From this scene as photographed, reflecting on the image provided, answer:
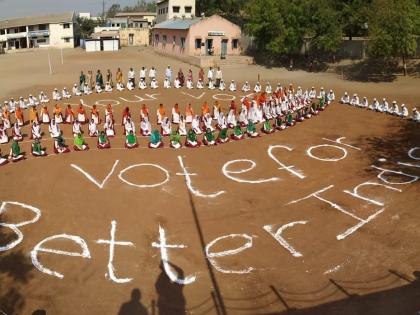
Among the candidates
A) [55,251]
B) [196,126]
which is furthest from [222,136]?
[55,251]

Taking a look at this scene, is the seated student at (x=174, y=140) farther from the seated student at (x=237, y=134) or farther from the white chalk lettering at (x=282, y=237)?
the white chalk lettering at (x=282, y=237)

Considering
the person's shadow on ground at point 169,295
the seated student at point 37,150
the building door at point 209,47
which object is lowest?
the person's shadow on ground at point 169,295

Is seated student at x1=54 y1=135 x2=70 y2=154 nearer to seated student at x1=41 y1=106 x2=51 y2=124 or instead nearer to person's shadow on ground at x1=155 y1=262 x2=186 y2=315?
seated student at x1=41 y1=106 x2=51 y2=124

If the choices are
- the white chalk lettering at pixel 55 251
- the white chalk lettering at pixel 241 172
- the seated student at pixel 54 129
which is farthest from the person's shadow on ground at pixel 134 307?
the seated student at pixel 54 129

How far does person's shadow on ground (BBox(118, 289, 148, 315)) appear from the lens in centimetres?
895

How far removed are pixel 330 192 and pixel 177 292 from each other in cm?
670

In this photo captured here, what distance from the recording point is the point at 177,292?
9539mm

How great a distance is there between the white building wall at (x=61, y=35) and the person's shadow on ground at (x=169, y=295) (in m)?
66.6

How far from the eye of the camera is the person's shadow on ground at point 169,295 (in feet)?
29.6

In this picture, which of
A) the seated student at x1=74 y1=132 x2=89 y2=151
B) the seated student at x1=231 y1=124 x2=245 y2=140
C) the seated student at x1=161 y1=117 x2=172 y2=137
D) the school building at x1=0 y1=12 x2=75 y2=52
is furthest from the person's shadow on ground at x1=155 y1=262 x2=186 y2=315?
the school building at x1=0 y1=12 x2=75 y2=52

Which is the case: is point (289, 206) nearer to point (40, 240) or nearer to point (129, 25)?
point (40, 240)

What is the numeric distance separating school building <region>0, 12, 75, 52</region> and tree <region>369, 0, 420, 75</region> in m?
51.9

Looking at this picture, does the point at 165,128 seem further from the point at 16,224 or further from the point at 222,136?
the point at 16,224

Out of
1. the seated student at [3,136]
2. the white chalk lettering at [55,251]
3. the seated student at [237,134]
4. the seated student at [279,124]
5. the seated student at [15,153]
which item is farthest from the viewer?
the seated student at [279,124]
